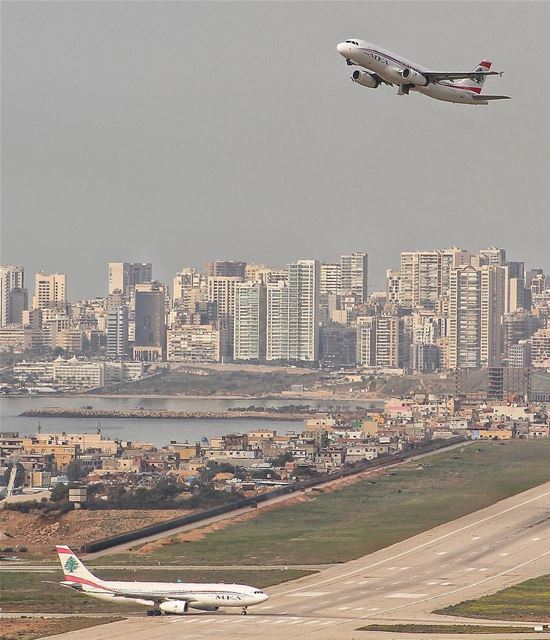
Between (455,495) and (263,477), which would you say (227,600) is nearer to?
(455,495)

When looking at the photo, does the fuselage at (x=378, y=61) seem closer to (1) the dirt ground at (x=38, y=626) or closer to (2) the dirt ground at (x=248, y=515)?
(1) the dirt ground at (x=38, y=626)

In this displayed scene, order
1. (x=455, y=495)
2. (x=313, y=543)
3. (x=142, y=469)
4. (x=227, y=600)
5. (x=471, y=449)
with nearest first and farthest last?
1. (x=227, y=600)
2. (x=313, y=543)
3. (x=455, y=495)
4. (x=142, y=469)
5. (x=471, y=449)

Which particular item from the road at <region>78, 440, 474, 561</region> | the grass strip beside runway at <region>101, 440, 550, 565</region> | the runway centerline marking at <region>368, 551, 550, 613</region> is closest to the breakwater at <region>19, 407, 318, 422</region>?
the road at <region>78, 440, 474, 561</region>

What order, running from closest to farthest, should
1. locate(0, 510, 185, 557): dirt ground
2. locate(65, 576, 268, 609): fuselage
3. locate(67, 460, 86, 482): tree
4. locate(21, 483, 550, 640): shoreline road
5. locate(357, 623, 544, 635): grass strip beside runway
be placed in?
locate(357, 623, 544, 635): grass strip beside runway, locate(21, 483, 550, 640): shoreline road, locate(65, 576, 268, 609): fuselage, locate(0, 510, 185, 557): dirt ground, locate(67, 460, 86, 482): tree

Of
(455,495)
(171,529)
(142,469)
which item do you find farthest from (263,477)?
(171,529)

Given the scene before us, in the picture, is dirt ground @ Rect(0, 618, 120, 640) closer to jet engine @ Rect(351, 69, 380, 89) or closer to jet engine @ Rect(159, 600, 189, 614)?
jet engine @ Rect(159, 600, 189, 614)

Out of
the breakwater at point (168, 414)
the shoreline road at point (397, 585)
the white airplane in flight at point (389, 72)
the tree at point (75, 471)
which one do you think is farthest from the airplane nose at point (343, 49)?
the breakwater at point (168, 414)
